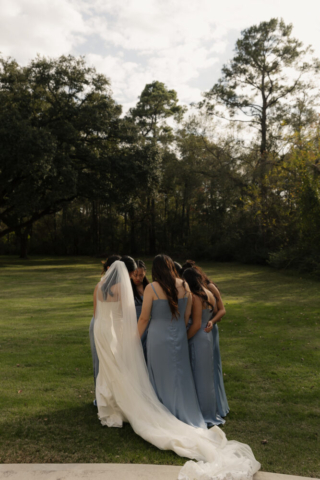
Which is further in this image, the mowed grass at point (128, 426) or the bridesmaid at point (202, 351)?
the bridesmaid at point (202, 351)

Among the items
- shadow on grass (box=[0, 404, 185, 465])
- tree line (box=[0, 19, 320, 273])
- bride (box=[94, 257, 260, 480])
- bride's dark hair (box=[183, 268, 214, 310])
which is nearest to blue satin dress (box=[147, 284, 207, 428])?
bride (box=[94, 257, 260, 480])

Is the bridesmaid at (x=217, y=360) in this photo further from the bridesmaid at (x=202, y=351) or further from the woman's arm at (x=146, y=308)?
the woman's arm at (x=146, y=308)

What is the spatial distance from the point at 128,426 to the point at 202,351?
1.23 m

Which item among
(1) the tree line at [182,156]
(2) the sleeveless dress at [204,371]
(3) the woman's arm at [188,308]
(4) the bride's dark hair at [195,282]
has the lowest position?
(2) the sleeveless dress at [204,371]

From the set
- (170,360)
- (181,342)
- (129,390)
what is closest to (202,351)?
(181,342)

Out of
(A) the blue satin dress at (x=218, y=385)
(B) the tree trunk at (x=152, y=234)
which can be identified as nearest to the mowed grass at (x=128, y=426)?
(A) the blue satin dress at (x=218, y=385)

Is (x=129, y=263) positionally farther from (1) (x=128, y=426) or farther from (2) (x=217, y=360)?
(1) (x=128, y=426)

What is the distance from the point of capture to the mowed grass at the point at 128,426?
4309 mm

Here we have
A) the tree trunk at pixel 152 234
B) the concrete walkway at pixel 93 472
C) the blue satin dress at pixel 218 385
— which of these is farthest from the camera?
the tree trunk at pixel 152 234

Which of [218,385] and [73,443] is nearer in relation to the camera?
[73,443]

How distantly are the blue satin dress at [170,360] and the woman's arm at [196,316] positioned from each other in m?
0.19

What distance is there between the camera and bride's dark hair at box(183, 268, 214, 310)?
5180mm

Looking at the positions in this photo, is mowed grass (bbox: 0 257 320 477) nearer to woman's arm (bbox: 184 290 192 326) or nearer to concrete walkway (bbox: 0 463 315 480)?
concrete walkway (bbox: 0 463 315 480)

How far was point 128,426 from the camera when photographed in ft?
16.2
